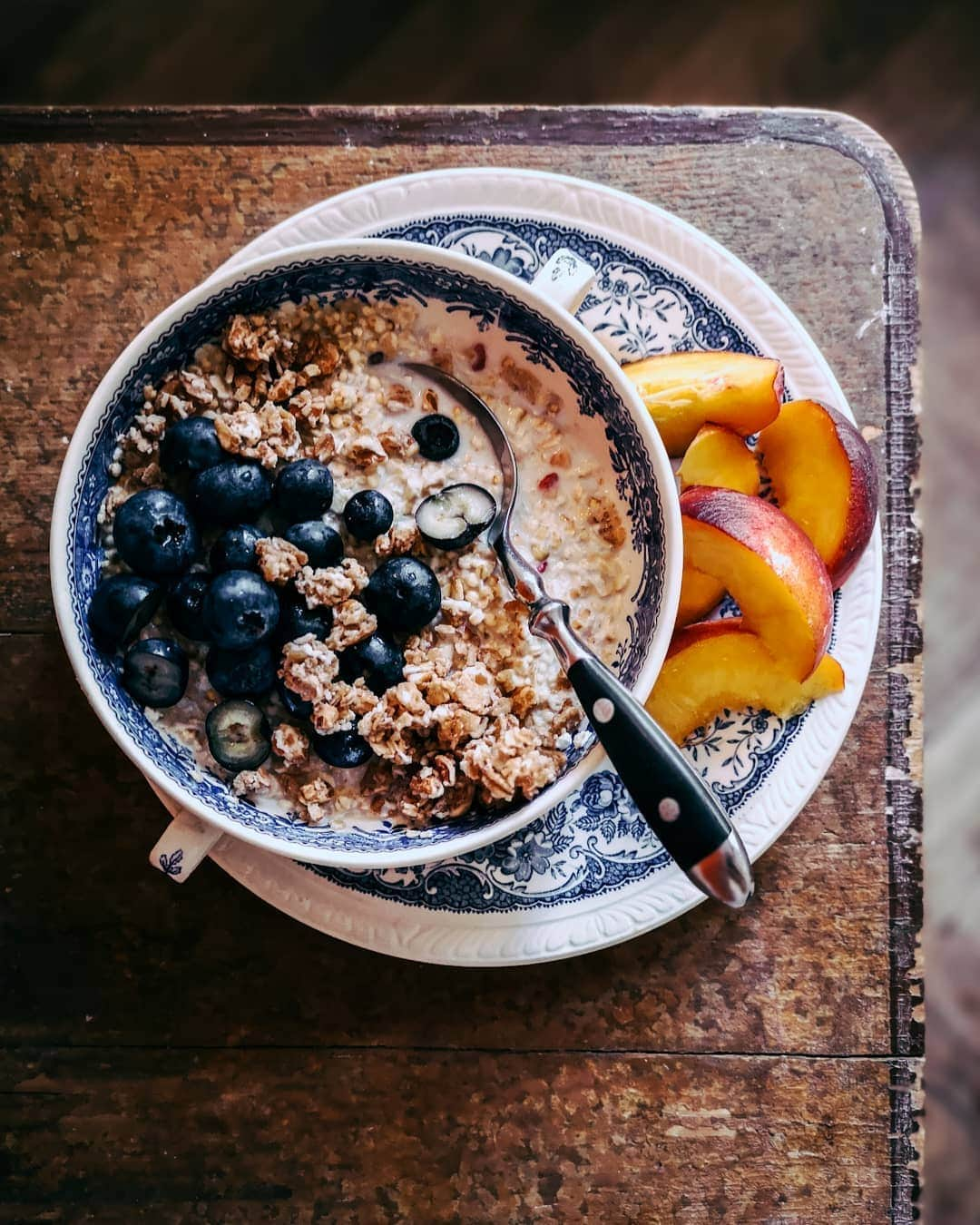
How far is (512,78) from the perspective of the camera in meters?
1.90

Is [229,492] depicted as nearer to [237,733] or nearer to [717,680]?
[237,733]

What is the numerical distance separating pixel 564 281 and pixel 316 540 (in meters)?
0.37

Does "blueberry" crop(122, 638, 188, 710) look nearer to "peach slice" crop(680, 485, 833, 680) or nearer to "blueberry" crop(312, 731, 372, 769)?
"blueberry" crop(312, 731, 372, 769)

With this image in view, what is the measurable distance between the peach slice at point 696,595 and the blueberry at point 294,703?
385 millimetres

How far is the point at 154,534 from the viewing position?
104cm

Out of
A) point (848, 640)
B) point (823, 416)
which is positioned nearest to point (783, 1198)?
point (848, 640)

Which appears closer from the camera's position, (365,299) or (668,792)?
(668,792)

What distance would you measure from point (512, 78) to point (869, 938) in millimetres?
1481

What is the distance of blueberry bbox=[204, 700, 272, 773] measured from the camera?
1.06 meters

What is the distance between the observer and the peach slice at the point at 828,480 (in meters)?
1.15

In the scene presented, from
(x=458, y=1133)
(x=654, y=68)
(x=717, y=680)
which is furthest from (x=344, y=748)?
(x=654, y=68)

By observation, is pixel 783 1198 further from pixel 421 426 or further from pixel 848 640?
pixel 421 426

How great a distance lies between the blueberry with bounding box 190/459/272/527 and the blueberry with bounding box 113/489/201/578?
0.07ft

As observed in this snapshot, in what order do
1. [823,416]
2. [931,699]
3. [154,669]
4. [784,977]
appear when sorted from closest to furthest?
[154,669] → [823,416] → [784,977] → [931,699]
